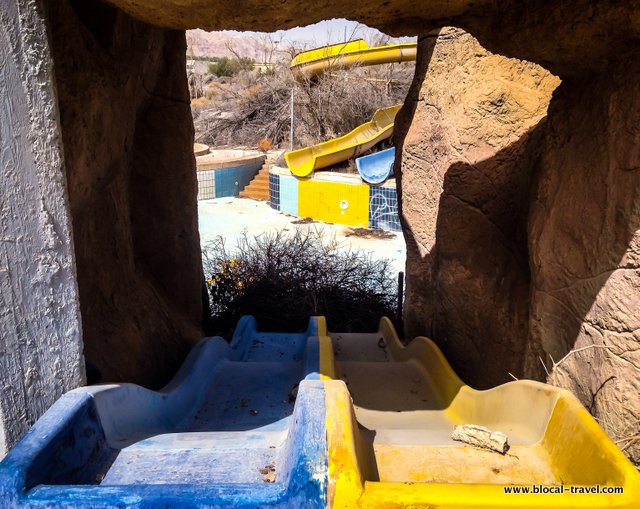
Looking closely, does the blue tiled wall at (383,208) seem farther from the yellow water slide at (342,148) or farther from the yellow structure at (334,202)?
the yellow water slide at (342,148)

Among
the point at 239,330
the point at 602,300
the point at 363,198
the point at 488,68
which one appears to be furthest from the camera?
the point at 363,198

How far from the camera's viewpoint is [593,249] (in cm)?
224

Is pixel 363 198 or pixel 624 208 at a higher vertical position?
pixel 624 208

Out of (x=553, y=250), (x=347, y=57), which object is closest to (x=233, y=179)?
(x=347, y=57)

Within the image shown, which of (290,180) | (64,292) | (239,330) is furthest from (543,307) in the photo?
(290,180)

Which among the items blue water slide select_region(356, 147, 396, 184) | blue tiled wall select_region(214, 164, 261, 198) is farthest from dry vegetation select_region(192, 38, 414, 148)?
blue water slide select_region(356, 147, 396, 184)

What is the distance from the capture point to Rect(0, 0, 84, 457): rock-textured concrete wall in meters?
1.77

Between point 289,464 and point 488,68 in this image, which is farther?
point 488,68

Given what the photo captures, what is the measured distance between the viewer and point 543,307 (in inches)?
103

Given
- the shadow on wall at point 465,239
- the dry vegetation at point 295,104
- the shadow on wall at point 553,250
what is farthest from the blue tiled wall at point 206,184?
the shadow on wall at point 553,250

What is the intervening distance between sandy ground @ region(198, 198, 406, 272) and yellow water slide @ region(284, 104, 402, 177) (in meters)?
1.37

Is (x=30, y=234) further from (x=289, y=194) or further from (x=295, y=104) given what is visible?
(x=295, y=104)

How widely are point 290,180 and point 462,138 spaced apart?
31.9 ft

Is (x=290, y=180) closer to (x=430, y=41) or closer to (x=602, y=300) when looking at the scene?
(x=430, y=41)
